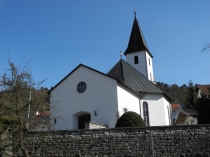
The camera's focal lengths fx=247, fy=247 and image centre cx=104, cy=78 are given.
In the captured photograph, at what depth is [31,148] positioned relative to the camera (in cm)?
1284

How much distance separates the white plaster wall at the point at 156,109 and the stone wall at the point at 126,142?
38.1 ft

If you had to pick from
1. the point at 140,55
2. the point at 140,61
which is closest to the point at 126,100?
the point at 140,61

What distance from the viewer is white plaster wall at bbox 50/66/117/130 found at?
1866 cm

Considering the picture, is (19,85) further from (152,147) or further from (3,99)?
(152,147)

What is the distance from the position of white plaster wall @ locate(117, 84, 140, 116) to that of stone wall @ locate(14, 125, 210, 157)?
258 inches

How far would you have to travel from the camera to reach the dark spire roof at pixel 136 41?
34594 mm

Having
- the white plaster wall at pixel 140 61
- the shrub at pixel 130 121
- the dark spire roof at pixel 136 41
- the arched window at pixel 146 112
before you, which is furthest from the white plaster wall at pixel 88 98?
the dark spire roof at pixel 136 41

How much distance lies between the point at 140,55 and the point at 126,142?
23546 mm

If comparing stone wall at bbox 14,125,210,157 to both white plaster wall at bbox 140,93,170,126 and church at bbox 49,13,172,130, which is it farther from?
white plaster wall at bbox 140,93,170,126

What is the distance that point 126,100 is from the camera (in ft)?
66.1

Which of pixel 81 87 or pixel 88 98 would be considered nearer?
pixel 88 98

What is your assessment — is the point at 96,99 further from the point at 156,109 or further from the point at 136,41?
the point at 136,41

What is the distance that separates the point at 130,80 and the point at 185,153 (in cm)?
1316

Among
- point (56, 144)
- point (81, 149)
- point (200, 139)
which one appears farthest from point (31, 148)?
point (200, 139)
